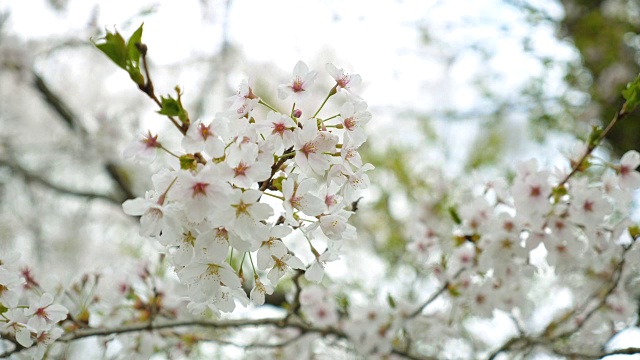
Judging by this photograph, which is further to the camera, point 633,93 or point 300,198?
point 633,93

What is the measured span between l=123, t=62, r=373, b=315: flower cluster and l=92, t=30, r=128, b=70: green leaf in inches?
5.9

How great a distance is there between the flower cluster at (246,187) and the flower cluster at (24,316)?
34 cm

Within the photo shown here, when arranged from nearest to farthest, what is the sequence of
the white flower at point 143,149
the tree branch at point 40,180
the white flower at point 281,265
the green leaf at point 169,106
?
the green leaf at point 169,106 → the white flower at point 143,149 → the white flower at point 281,265 → the tree branch at point 40,180

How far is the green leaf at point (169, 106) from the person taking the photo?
2.78ft

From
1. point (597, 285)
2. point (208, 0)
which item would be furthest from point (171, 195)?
point (208, 0)

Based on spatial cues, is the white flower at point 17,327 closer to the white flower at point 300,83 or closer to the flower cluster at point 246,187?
the flower cluster at point 246,187

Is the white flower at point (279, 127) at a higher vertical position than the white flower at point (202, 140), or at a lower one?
higher

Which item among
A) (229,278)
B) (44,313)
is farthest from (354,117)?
(44,313)

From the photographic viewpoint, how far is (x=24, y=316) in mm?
1162

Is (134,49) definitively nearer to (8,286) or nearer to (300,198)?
(300,198)

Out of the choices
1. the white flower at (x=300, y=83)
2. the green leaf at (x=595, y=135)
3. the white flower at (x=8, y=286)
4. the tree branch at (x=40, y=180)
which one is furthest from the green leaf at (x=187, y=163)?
the tree branch at (x=40, y=180)

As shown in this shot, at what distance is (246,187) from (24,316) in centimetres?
64

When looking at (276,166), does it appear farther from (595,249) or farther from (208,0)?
(208,0)

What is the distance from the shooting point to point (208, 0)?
4352 mm
